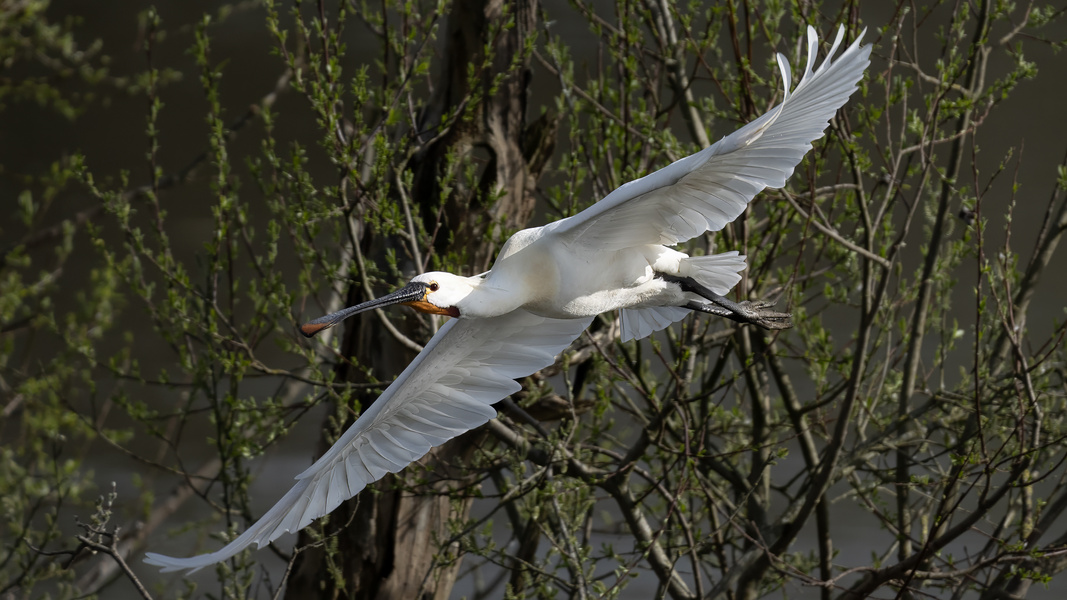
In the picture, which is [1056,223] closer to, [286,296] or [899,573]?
[899,573]

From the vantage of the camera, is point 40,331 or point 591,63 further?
point 40,331

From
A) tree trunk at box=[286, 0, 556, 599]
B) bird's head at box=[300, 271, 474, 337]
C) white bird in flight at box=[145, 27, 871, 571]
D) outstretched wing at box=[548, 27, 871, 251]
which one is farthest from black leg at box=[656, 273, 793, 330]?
tree trunk at box=[286, 0, 556, 599]

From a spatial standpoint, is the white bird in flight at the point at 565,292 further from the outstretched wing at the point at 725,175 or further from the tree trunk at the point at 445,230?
the tree trunk at the point at 445,230

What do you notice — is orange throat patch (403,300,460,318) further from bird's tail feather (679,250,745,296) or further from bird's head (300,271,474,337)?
bird's tail feather (679,250,745,296)

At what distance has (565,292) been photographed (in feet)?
6.31

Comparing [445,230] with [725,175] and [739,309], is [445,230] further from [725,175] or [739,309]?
[725,175]

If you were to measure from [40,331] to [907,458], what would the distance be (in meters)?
4.09

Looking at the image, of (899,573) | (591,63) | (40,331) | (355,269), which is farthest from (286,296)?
(40,331)

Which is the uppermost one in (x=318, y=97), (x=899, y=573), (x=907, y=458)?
(x=318, y=97)

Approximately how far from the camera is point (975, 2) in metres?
2.55

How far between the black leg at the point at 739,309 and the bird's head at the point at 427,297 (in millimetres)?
482

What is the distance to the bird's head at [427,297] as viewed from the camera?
5.98 feet

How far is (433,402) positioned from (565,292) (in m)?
0.43

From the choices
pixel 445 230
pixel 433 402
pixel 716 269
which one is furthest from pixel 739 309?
pixel 445 230
